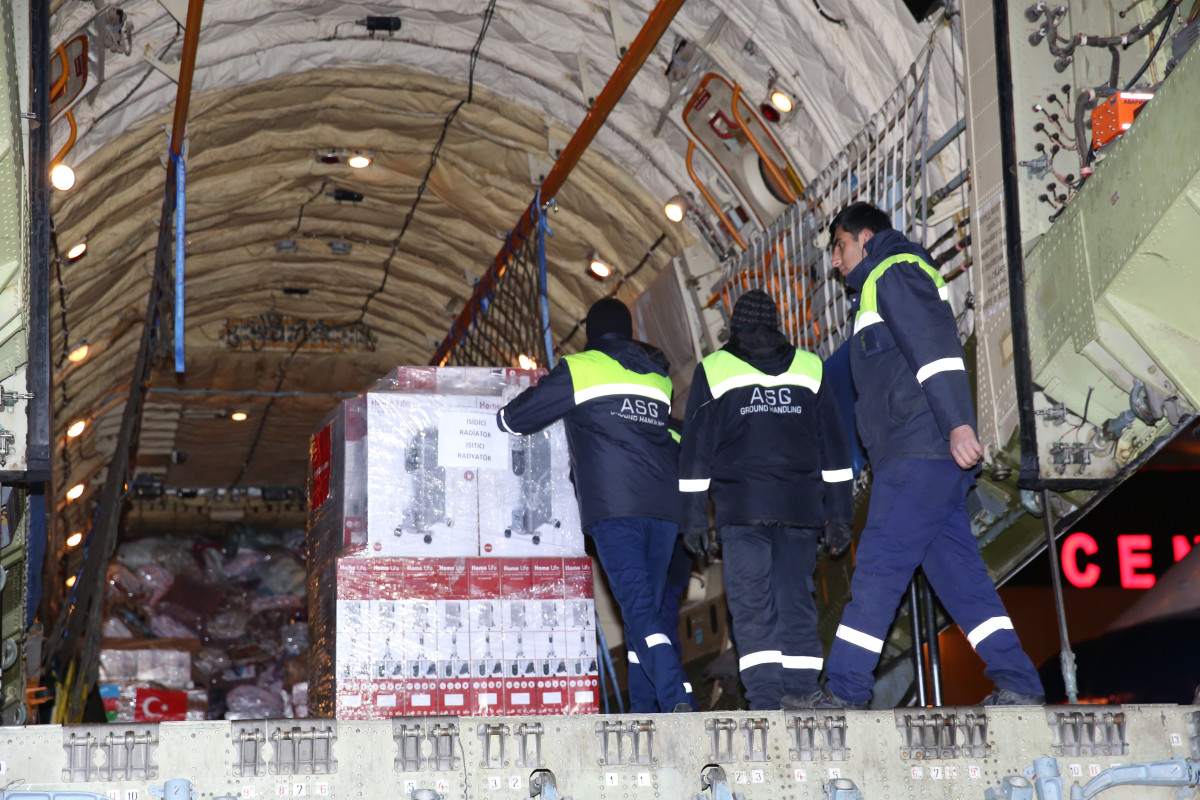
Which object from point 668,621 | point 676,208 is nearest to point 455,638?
point 668,621

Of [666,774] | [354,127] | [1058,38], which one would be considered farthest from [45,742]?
[354,127]

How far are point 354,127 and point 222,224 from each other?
5.27ft

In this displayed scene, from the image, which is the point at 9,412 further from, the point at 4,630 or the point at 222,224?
the point at 222,224

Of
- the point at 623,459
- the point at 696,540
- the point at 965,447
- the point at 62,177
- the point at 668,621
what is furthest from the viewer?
the point at 62,177

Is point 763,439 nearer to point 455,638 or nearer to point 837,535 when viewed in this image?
point 837,535

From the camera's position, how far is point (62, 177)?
8.41 meters

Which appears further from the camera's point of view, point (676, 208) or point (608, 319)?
point (676, 208)

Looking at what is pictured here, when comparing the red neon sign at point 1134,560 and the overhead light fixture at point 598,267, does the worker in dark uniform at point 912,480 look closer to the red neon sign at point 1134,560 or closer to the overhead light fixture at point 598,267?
the red neon sign at point 1134,560

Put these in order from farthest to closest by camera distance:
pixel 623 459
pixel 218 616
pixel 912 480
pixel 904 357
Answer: pixel 218 616 → pixel 623 459 → pixel 904 357 → pixel 912 480

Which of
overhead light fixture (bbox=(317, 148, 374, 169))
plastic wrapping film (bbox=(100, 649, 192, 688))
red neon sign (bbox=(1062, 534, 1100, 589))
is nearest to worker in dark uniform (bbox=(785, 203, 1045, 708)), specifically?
red neon sign (bbox=(1062, 534, 1100, 589))

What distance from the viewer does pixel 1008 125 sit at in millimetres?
5555

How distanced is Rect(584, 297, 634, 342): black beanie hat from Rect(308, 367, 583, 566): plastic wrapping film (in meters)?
0.46

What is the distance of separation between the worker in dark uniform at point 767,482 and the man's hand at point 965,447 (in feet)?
3.03

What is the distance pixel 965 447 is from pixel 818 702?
1052 millimetres
